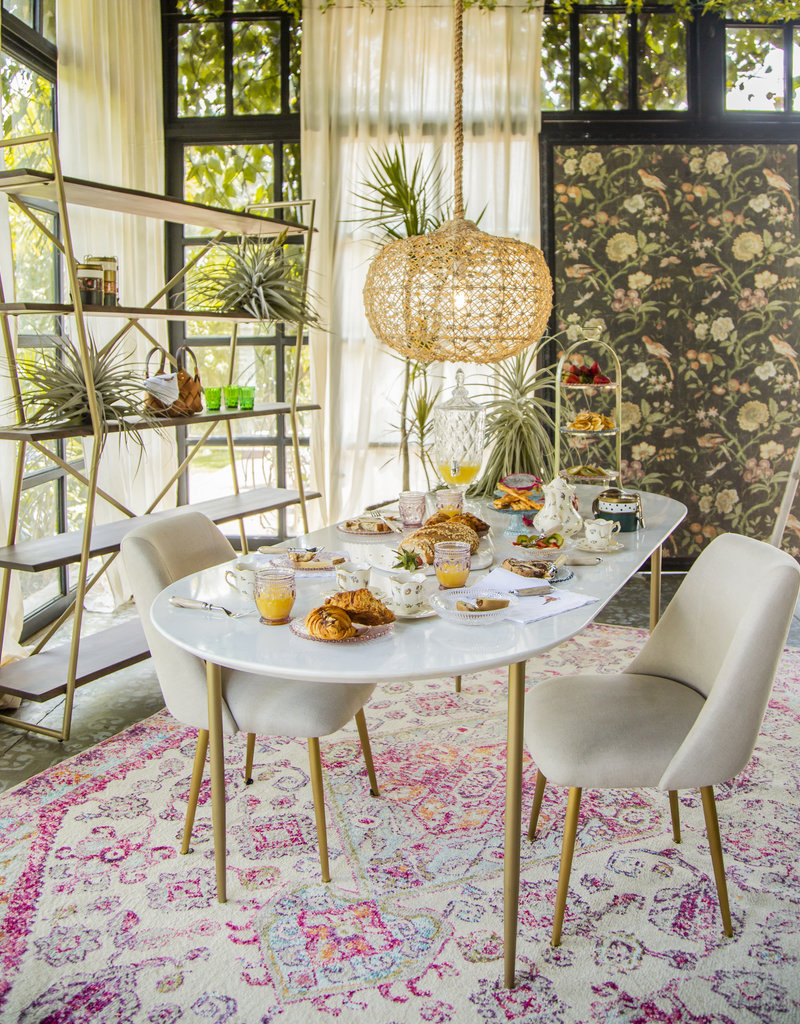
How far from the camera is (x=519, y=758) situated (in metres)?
1.79

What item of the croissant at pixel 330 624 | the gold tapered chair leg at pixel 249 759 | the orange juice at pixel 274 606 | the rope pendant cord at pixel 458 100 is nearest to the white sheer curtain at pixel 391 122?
the rope pendant cord at pixel 458 100

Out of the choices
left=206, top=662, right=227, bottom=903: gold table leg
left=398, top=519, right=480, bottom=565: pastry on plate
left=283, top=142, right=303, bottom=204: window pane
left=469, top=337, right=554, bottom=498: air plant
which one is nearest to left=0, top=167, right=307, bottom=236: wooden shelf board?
left=283, top=142, right=303, bottom=204: window pane

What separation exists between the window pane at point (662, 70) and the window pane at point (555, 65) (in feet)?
1.29

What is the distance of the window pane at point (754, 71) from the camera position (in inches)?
193

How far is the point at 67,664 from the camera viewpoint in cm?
320

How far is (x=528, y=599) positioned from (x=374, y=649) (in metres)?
0.45

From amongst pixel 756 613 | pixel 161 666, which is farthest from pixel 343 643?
pixel 756 613

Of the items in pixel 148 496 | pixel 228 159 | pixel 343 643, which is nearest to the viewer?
pixel 343 643

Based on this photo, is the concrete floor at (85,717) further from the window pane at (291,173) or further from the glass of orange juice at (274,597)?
the window pane at (291,173)

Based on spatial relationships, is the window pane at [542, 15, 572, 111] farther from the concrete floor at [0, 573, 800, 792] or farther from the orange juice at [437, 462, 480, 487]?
the concrete floor at [0, 573, 800, 792]

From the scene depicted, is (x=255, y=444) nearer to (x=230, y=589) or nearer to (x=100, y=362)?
(x=100, y=362)

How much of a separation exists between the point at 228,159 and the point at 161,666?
147 inches

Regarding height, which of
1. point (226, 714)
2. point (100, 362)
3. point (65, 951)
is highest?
point (100, 362)

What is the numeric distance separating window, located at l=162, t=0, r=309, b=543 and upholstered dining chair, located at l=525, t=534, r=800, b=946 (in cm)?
340
